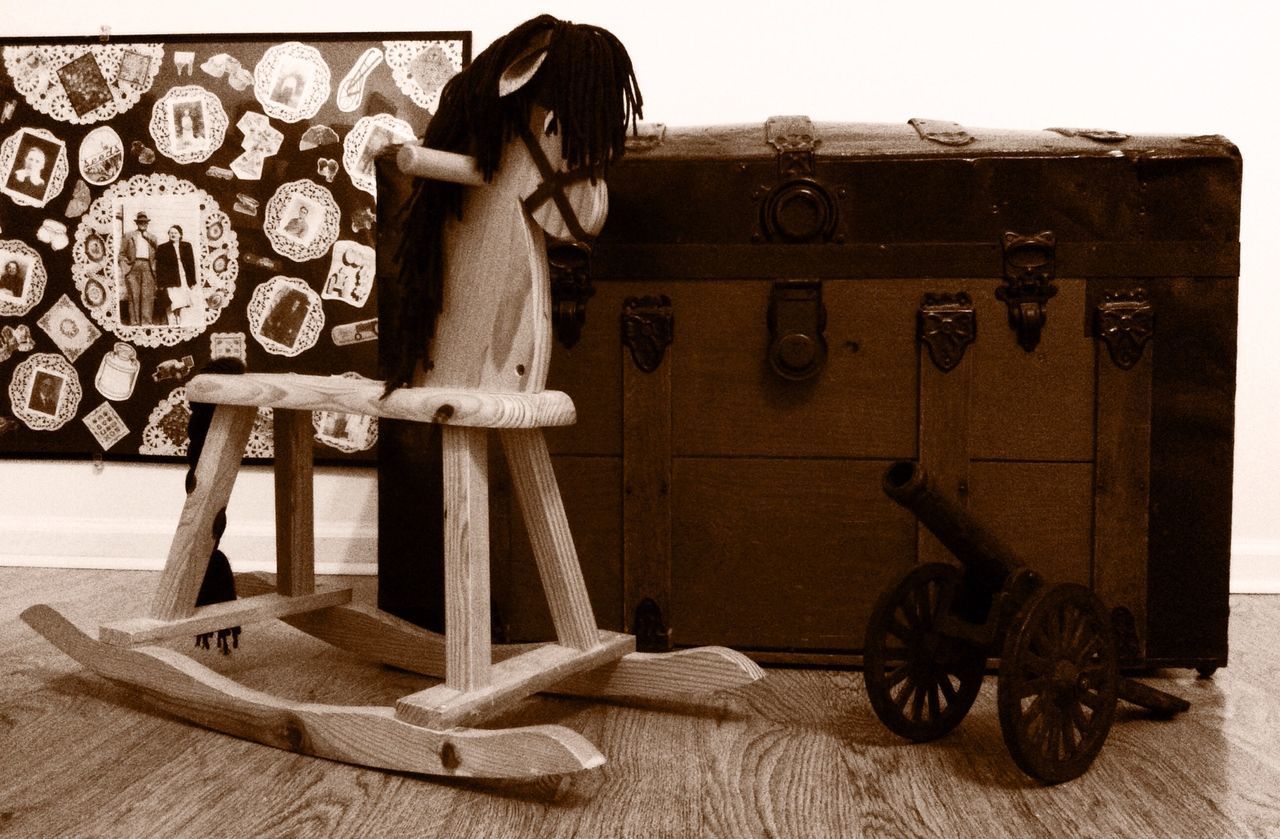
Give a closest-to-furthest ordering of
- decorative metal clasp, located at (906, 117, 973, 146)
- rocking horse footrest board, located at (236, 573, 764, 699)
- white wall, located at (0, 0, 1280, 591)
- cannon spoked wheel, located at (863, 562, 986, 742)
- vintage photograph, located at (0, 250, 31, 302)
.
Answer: cannon spoked wheel, located at (863, 562, 986, 742) < rocking horse footrest board, located at (236, 573, 764, 699) < decorative metal clasp, located at (906, 117, 973, 146) < white wall, located at (0, 0, 1280, 591) < vintage photograph, located at (0, 250, 31, 302)

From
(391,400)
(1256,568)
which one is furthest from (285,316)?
(1256,568)

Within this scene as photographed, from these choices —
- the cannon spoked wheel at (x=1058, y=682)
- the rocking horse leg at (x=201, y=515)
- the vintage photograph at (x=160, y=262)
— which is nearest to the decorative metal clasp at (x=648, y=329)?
the rocking horse leg at (x=201, y=515)

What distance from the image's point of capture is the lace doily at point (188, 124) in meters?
2.52

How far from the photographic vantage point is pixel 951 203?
5.67 ft

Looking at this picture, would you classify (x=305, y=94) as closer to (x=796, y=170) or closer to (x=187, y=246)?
(x=187, y=246)

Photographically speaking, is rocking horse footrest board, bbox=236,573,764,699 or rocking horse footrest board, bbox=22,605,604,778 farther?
rocking horse footrest board, bbox=236,573,764,699

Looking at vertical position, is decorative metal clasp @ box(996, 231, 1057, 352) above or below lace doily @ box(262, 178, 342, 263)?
below

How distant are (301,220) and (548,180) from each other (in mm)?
1409

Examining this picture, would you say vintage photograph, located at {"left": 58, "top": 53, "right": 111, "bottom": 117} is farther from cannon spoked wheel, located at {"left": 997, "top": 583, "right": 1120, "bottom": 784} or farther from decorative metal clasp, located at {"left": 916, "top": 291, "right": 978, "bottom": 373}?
cannon spoked wheel, located at {"left": 997, "top": 583, "right": 1120, "bottom": 784}

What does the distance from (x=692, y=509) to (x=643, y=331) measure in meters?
0.33

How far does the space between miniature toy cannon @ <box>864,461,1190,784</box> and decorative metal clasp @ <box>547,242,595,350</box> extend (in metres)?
0.66

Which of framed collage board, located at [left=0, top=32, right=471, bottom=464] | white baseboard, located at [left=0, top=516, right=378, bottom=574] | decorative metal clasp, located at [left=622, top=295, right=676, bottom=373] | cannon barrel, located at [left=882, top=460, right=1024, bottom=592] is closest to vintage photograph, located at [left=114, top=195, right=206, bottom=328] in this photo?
framed collage board, located at [left=0, top=32, right=471, bottom=464]

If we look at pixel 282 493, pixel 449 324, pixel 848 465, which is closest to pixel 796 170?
pixel 848 465

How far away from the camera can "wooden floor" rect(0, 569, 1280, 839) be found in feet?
3.82
